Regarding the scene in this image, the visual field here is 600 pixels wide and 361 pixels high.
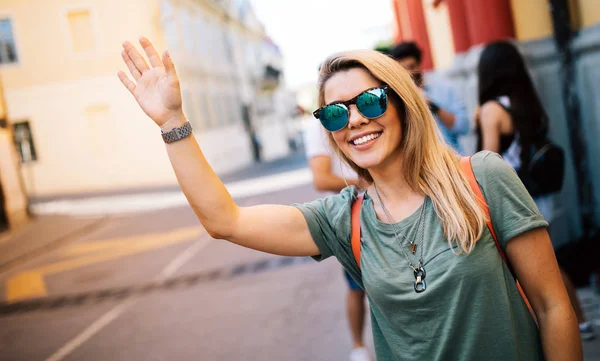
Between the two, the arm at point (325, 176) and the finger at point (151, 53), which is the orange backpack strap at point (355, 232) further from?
the arm at point (325, 176)

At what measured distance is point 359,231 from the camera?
177 cm

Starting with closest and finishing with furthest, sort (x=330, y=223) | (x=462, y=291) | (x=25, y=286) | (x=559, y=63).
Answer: (x=462, y=291) → (x=330, y=223) → (x=559, y=63) → (x=25, y=286)

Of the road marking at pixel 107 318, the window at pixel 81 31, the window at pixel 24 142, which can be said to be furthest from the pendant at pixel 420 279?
the window at pixel 24 142

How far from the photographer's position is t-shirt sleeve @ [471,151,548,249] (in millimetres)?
1541

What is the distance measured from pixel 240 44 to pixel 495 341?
139 feet

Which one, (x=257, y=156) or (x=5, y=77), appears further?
(x=257, y=156)

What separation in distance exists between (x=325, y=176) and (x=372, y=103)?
1758 millimetres

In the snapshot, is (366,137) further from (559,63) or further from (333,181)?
(559,63)

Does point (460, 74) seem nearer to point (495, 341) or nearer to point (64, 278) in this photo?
point (495, 341)

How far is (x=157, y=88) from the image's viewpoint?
172 cm

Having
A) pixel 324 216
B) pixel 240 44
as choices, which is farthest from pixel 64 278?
pixel 240 44

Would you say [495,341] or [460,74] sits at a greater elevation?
[460,74]

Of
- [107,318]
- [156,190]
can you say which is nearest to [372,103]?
[107,318]

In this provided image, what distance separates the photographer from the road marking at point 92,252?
8836 mm
